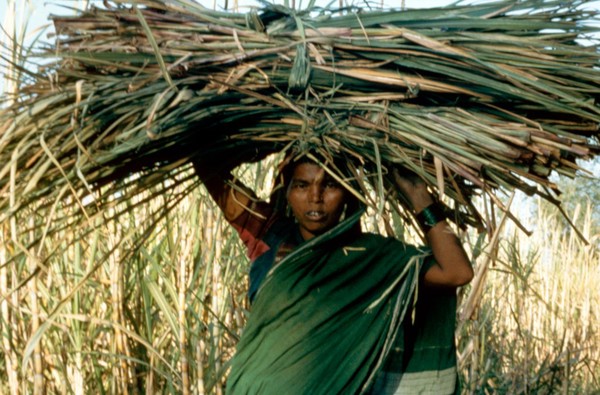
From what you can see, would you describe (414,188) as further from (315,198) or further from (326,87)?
(326,87)

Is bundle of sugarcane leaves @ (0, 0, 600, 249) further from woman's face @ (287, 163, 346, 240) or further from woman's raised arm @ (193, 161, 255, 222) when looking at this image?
woman's raised arm @ (193, 161, 255, 222)

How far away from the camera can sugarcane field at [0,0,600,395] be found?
246 cm

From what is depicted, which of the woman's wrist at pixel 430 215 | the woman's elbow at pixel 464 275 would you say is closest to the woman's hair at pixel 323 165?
the woman's wrist at pixel 430 215

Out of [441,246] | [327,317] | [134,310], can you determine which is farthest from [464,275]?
[134,310]

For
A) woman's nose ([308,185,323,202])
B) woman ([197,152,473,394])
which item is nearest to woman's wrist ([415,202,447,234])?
woman ([197,152,473,394])

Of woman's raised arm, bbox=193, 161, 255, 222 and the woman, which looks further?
woman's raised arm, bbox=193, 161, 255, 222

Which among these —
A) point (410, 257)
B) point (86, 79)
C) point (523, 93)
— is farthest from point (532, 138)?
point (86, 79)

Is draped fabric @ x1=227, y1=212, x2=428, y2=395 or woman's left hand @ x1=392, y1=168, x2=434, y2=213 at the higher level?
woman's left hand @ x1=392, y1=168, x2=434, y2=213

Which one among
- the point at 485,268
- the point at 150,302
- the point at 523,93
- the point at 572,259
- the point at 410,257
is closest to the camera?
the point at 523,93

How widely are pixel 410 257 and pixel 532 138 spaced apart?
0.63m

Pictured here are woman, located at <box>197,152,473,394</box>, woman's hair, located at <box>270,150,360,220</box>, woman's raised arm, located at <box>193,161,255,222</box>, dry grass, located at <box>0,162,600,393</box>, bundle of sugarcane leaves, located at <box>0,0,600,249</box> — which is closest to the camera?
bundle of sugarcane leaves, located at <box>0,0,600,249</box>

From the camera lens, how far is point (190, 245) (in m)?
3.51

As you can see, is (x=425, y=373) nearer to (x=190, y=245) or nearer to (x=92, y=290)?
(x=190, y=245)

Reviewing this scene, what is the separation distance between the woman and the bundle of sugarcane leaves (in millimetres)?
300
